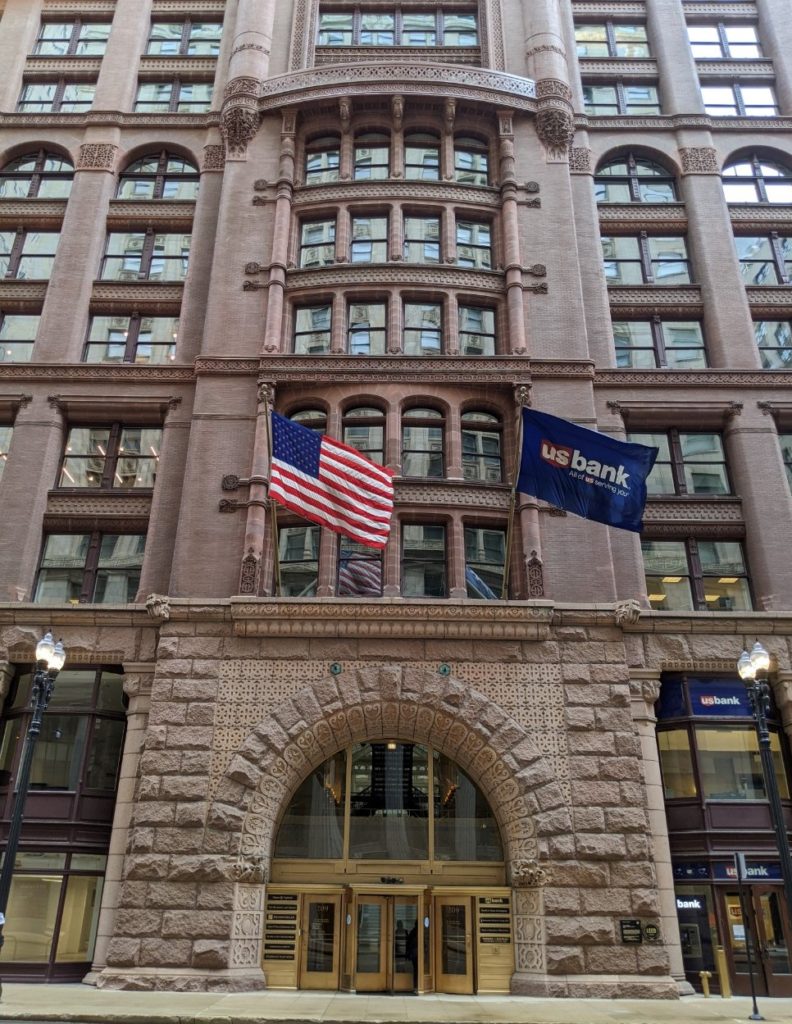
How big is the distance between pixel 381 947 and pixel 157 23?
35.5 metres

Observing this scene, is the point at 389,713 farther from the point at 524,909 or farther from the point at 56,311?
the point at 56,311

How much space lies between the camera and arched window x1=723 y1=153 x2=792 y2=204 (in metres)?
30.0

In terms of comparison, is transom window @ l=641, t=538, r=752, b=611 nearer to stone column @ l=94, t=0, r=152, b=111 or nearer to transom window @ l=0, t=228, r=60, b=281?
transom window @ l=0, t=228, r=60, b=281

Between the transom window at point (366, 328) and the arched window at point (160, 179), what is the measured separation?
27.8 ft

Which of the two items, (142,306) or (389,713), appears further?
(142,306)

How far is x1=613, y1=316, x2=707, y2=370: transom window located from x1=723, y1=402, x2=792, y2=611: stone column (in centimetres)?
271

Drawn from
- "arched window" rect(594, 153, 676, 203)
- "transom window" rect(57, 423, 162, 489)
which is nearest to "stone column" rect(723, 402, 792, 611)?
"arched window" rect(594, 153, 676, 203)

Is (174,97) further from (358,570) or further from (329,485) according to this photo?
(358,570)

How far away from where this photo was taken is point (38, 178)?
30.5m

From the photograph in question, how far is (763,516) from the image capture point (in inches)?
938

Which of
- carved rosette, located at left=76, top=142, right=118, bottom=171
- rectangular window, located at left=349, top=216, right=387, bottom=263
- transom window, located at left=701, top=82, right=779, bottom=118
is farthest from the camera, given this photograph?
transom window, located at left=701, top=82, right=779, bottom=118

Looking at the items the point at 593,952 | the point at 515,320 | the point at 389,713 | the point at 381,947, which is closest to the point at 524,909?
the point at 593,952

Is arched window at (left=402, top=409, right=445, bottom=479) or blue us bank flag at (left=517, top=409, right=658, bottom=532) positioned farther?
arched window at (left=402, top=409, right=445, bottom=479)

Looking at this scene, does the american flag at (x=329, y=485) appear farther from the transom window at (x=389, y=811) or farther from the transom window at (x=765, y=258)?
the transom window at (x=765, y=258)
